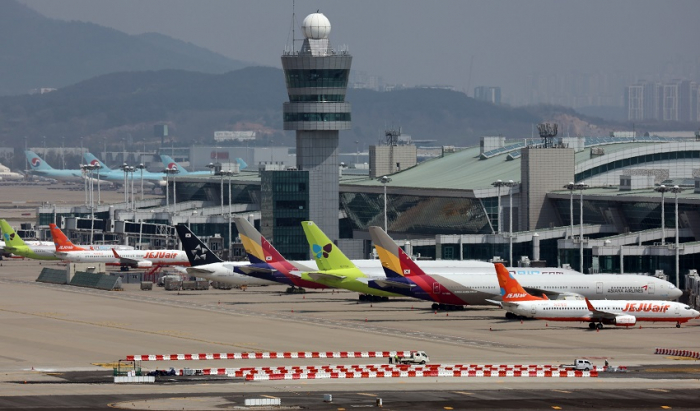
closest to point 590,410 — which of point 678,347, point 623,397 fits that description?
point 623,397

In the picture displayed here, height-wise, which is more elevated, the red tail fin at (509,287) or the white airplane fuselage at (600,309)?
the red tail fin at (509,287)

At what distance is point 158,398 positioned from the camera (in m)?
61.8

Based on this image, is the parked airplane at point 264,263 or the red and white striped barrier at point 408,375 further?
the parked airplane at point 264,263

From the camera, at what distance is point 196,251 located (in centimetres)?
12612

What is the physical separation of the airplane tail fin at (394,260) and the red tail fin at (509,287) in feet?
Answer: 33.5

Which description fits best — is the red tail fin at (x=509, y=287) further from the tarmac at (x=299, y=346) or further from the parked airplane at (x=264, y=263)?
the parked airplane at (x=264, y=263)

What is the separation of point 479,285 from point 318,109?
5761 centimetres

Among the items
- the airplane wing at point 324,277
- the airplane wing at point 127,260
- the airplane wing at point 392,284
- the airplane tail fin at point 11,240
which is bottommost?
the airplane wing at point 392,284

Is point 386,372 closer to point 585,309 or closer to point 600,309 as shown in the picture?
point 600,309

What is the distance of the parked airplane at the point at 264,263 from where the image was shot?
11894 cm

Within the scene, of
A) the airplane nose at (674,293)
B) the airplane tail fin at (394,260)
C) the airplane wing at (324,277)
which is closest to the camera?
the airplane tail fin at (394,260)

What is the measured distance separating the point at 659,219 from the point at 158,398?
294 feet

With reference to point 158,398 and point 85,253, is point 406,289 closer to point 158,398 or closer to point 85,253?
point 158,398

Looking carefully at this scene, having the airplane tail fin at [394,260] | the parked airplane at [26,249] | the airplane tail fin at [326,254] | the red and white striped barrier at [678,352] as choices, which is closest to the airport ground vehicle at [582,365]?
the red and white striped barrier at [678,352]
